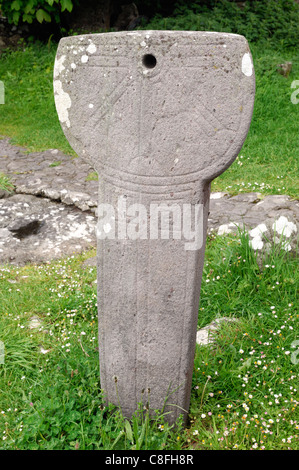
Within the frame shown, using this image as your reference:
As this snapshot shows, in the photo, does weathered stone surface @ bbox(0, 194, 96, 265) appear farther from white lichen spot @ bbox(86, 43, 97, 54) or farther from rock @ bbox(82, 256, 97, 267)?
white lichen spot @ bbox(86, 43, 97, 54)

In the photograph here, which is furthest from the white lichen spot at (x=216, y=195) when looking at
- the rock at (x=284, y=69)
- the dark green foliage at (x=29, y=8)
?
the dark green foliage at (x=29, y=8)

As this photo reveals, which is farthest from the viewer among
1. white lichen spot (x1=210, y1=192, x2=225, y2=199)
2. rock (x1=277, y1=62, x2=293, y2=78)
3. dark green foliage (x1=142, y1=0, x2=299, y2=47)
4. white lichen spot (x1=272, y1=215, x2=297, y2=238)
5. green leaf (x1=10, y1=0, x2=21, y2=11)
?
dark green foliage (x1=142, y1=0, x2=299, y2=47)

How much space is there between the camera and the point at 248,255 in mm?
3135

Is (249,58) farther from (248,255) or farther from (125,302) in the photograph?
(248,255)

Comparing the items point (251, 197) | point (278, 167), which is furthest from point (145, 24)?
point (251, 197)

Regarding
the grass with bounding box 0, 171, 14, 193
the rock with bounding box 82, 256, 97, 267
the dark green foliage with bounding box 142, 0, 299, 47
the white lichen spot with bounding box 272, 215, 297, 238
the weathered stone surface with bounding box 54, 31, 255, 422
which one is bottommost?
the rock with bounding box 82, 256, 97, 267

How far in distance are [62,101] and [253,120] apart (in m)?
4.72

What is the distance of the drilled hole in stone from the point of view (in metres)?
1.64

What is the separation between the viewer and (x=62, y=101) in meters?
1.81

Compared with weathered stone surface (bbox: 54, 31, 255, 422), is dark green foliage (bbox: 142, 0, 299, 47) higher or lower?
higher

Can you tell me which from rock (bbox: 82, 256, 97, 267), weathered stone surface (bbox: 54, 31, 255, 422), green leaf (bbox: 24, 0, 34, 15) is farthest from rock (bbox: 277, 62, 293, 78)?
weathered stone surface (bbox: 54, 31, 255, 422)

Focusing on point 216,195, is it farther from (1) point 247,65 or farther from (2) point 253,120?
(1) point 247,65

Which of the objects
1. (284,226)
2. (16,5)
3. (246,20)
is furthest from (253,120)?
(16,5)
